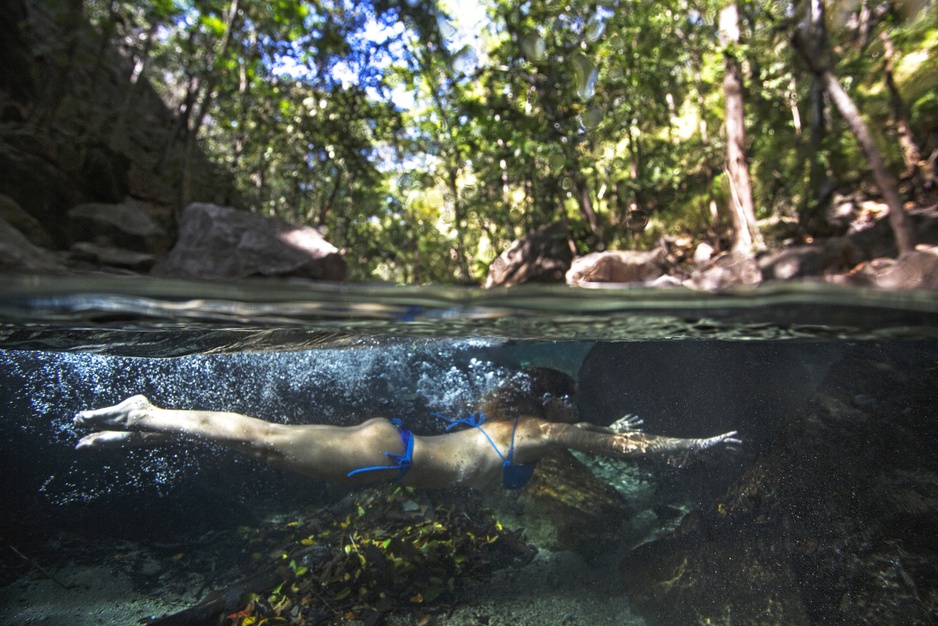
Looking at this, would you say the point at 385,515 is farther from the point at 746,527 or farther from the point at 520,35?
the point at 520,35

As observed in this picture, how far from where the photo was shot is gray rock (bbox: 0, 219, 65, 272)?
6.20 m

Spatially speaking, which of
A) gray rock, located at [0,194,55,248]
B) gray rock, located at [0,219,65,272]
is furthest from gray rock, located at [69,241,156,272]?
gray rock, located at [0,219,65,272]

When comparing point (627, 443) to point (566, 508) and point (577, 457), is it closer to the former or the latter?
point (577, 457)

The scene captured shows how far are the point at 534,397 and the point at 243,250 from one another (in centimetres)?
547

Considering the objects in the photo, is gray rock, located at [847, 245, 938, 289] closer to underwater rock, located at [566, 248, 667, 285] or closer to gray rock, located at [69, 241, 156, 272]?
underwater rock, located at [566, 248, 667, 285]

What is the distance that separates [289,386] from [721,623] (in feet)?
19.5

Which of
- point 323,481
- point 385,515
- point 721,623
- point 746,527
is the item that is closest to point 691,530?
point 746,527

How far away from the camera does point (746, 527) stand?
5.65m

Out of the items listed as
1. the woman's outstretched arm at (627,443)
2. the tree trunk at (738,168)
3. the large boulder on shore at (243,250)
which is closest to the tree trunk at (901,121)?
the tree trunk at (738,168)

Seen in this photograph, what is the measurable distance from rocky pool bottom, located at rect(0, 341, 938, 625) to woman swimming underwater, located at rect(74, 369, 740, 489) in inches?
13.1

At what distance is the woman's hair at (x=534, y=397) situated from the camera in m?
7.16

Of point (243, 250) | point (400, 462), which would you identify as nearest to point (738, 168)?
point (400, 462)

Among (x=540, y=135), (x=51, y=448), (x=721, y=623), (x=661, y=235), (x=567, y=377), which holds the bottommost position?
(x=721, y=623)

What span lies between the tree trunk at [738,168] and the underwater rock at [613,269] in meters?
1.78
